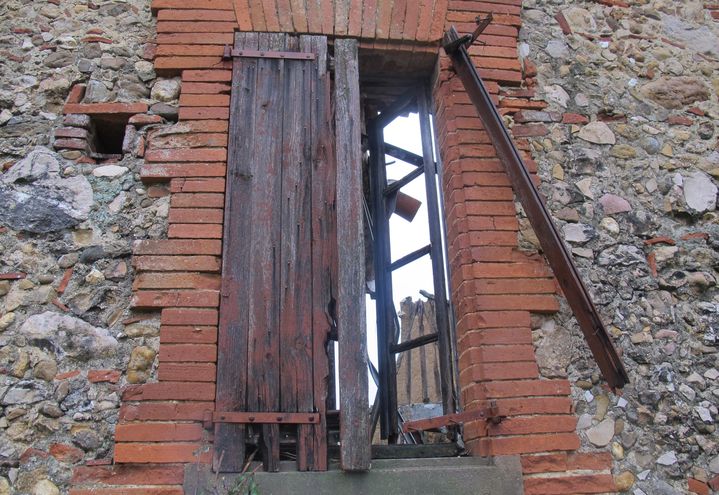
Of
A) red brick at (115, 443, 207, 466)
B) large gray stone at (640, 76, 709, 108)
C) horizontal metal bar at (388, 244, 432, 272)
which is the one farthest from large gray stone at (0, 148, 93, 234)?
large gray stone at (640, 76, 709, 108)

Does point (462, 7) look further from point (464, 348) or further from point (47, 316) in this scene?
point (47, 316)

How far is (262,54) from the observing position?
11.3ft

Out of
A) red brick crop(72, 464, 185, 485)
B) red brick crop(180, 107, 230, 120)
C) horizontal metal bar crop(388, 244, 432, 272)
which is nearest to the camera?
red brick crop(72, 464, 185, 485)

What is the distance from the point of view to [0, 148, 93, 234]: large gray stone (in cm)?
310

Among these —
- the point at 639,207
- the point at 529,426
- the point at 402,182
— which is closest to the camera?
the point at 529,426

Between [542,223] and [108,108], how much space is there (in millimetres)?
2267

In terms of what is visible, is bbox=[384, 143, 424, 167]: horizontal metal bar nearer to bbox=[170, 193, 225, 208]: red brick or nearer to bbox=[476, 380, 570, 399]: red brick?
bbox=[170, 193, 225, 208]: red brick

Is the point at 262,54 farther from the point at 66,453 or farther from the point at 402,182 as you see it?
the point at 66,453

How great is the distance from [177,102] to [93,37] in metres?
0.66

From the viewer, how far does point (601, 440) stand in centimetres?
291

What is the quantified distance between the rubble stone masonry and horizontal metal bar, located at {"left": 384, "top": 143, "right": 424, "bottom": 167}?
42 centimetres

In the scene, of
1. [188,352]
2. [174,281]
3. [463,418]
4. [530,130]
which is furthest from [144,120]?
[463,418]

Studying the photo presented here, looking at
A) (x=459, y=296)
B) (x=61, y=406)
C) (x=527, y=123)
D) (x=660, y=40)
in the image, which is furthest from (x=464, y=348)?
(x=660, y=40)

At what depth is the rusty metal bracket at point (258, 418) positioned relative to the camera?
2.73 metres
